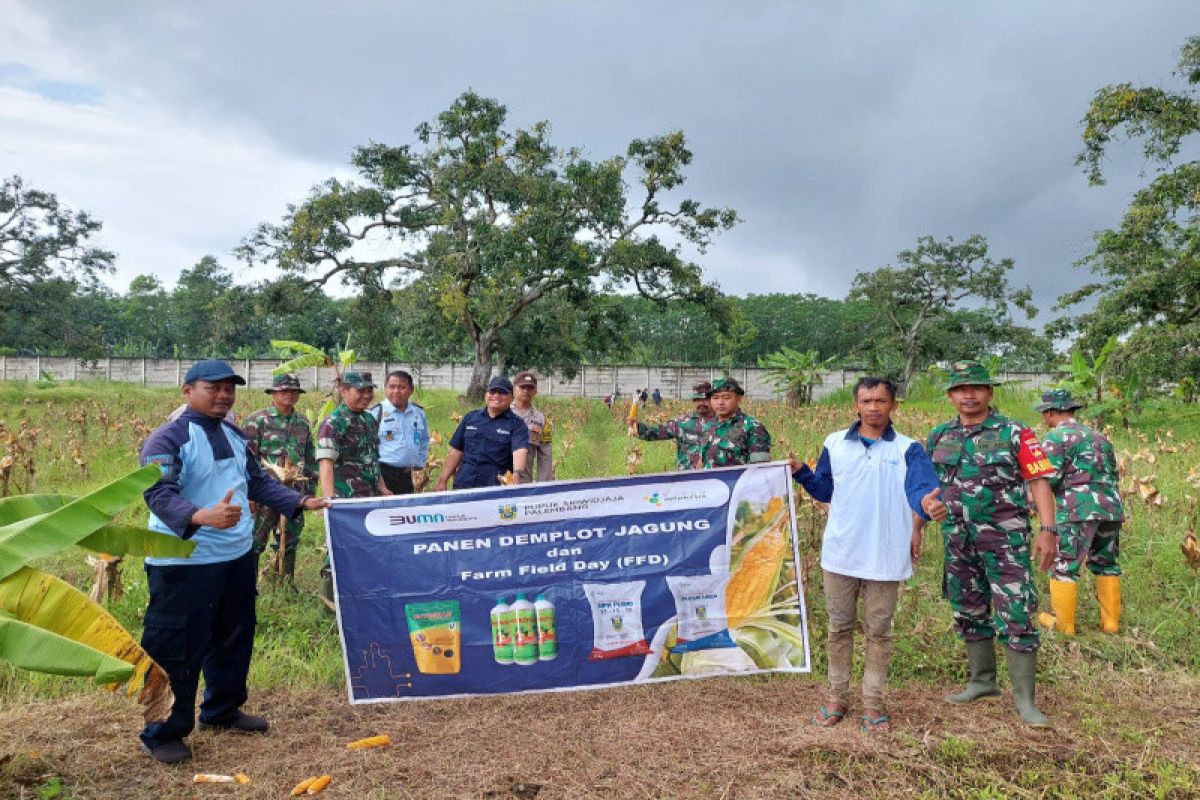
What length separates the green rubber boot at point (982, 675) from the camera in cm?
427

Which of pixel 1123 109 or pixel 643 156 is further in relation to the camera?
pixel 643 156

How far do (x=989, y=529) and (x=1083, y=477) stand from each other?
205 cm

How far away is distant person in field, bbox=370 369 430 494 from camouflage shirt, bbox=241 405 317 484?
0.60 meters

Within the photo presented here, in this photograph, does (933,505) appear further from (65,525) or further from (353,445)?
(353,445)

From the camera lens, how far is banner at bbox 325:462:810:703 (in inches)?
167

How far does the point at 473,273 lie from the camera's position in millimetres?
21750

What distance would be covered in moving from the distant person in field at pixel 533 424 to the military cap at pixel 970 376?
3225 mm

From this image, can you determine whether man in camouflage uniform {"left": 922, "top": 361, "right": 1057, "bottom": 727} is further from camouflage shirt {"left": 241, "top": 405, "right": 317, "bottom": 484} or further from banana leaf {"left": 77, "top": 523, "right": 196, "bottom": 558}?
camouflage shirt {"left": 241, "top": 405, "right": 317, "bottom": 484}

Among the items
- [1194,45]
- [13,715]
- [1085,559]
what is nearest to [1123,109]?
[1194,45]

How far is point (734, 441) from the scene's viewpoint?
5426 millimetres

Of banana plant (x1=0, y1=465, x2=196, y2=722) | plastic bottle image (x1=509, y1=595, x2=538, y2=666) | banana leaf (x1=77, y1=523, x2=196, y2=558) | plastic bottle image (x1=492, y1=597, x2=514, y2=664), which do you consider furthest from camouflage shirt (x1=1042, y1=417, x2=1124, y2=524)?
banana plant (x1=0, y1=465, x2=196, y2=722)

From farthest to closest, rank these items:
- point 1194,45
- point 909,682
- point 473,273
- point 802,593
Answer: point 473,273
point 1194,45
point 909,682
point 802,593

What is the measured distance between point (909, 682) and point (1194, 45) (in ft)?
55.3

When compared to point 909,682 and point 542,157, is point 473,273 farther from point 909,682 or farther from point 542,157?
point 909,682
